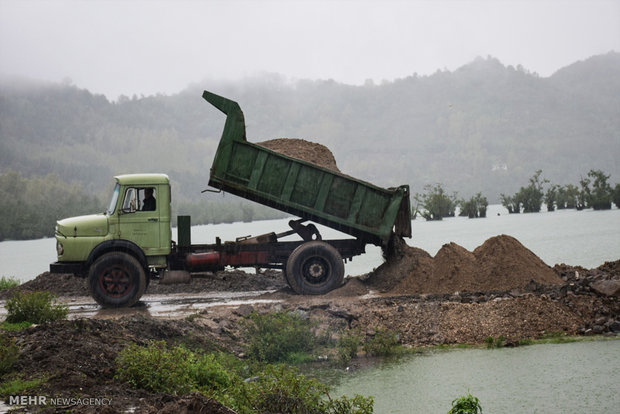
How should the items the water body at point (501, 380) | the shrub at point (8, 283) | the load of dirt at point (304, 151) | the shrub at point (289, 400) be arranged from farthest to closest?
the shrub at point (8, 283) < the load of dirt at point (304, 151) < the water body at point (501, 380) < the shrub at point (289, 400)

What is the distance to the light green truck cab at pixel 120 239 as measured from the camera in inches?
570

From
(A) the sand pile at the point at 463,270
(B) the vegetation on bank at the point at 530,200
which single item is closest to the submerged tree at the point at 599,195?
(B) the vegetation on bank at the point at 530,200

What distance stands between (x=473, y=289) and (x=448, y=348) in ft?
Result: 14.4

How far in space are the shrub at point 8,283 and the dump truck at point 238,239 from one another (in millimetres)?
6539

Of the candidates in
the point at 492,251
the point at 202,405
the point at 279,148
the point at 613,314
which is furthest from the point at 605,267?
the point at 202,405

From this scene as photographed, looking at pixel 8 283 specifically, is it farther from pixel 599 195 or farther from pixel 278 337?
pixel 599 195

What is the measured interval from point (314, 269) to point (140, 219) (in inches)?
164

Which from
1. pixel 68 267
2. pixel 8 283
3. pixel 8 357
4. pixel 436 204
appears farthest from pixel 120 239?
pixel 436 204

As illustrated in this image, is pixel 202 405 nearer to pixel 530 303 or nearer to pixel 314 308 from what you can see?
pixel 314 308

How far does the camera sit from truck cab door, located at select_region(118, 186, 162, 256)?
1452 cm

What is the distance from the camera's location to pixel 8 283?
66.6 ft

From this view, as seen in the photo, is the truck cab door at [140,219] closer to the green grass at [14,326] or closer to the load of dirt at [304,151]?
the load of dirt at [304,151]

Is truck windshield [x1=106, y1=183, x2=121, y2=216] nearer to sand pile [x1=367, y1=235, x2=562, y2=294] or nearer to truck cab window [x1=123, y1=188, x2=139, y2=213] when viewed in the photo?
truck cab window [x1=123, y1=188, x2=139, y2=213]

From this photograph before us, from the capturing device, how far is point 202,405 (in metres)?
5.95
